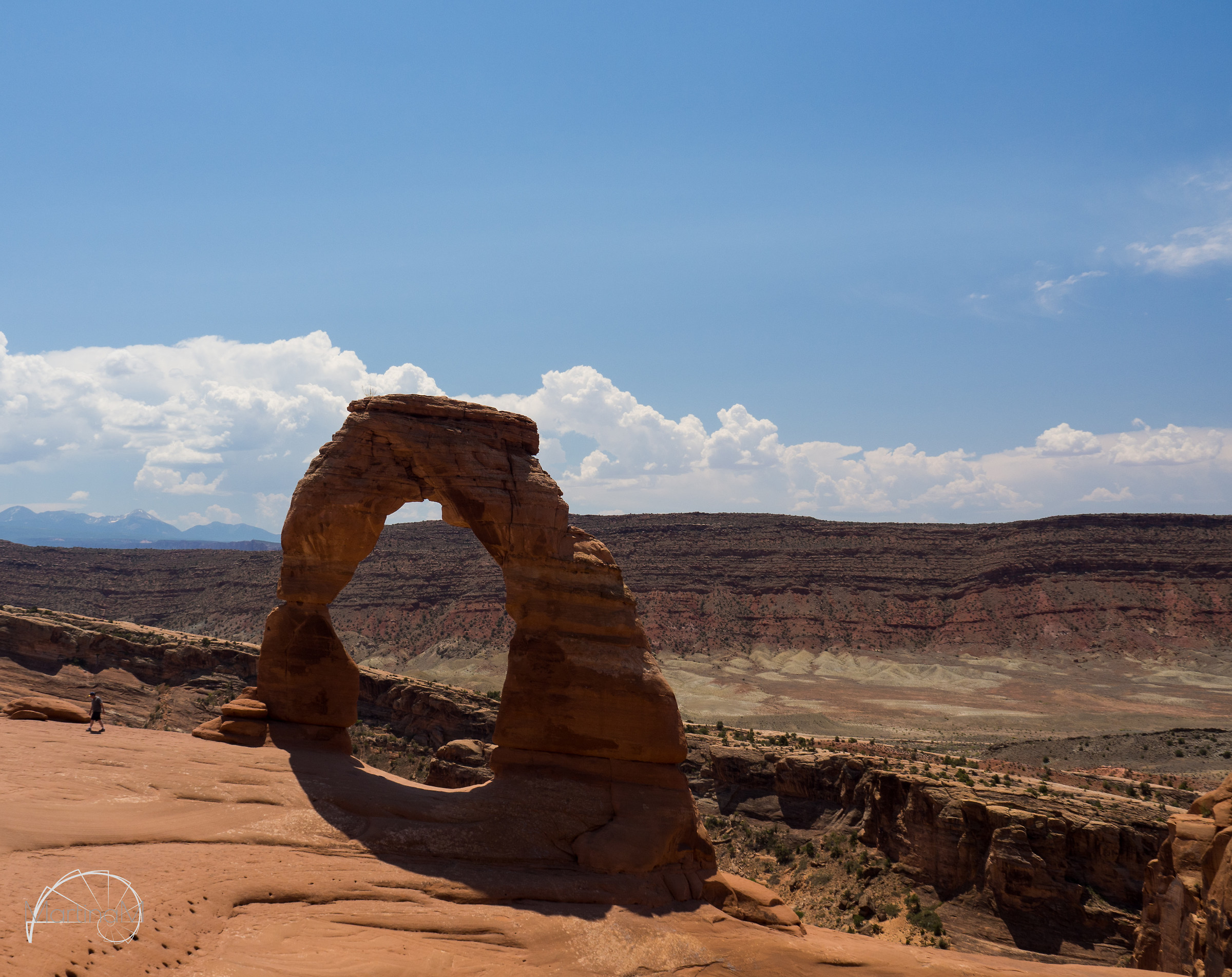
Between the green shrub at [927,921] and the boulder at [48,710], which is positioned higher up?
the boulder at [48,710]

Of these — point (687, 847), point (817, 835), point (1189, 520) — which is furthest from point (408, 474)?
point (1189, 520)

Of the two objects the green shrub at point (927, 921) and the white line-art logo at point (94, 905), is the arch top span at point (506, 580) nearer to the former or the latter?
the white line-art logo at point (94, 905)

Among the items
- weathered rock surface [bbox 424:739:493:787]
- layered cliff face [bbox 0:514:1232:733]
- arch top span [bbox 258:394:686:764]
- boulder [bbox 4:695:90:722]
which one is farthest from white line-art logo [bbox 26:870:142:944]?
layered cliff face [bbox 0:514:1232:733]

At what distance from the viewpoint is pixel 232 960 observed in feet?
37.7

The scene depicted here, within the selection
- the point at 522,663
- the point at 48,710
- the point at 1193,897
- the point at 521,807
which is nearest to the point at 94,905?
the point at 521,807

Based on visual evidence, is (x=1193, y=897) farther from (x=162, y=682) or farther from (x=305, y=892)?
(x=162, y=682)

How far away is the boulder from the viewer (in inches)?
802

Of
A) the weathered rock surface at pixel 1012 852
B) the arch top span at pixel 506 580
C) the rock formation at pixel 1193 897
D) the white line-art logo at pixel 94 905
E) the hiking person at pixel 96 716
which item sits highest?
the arch top span at pixel 506 580

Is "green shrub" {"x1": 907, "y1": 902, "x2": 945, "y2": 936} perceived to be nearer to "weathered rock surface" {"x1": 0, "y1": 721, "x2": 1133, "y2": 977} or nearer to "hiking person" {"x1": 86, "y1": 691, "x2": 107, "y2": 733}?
"weathered rock surface" {"x1": 0, "y1": 721, "x2": 1133, "y2": 977}

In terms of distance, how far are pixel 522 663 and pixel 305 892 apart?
24.3ft

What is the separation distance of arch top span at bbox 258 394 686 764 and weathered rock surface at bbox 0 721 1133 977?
2.85 meters

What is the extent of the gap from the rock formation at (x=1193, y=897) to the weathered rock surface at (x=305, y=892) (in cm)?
194

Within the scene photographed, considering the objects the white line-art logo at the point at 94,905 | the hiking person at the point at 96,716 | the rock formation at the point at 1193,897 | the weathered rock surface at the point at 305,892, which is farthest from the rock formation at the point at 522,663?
the rock formation at the point at 1193,897

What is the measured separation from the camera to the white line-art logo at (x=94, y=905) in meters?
10.7
